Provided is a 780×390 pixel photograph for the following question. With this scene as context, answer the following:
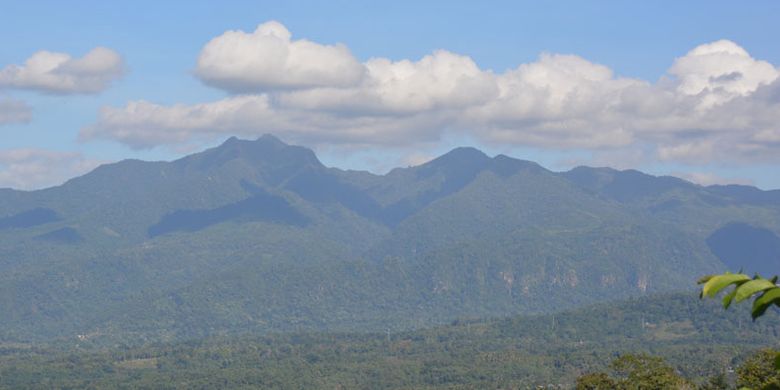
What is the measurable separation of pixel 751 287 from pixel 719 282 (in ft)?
0.97

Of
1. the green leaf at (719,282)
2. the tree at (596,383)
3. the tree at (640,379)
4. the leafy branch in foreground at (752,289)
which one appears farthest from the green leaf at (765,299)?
the tree at (596,383)

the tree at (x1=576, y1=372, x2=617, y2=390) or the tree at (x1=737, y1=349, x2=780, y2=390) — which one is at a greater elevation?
the tree at (x1=737, y1=349, x2=780, y2=390)

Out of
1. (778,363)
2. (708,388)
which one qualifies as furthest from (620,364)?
(778,363)

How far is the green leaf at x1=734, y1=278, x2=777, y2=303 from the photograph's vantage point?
26.8ft

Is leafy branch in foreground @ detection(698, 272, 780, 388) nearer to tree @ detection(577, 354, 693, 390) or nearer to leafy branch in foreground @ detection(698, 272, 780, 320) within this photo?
leafy branch in foreground @ detection(698, 272, 780, 320)

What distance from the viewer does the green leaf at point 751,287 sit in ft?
26.8

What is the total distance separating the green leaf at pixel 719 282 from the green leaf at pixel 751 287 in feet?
0.22

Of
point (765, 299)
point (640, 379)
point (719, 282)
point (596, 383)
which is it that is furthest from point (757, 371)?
point (765, 299)

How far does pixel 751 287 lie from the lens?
8180 millimetres

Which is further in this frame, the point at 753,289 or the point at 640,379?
the point at 640,379

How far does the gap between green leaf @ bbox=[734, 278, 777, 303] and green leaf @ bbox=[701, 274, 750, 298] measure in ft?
0.22

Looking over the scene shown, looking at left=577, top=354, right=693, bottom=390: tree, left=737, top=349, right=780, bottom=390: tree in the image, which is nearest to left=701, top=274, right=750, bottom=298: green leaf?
left=737, top=349, right=780, bottom=390: tree

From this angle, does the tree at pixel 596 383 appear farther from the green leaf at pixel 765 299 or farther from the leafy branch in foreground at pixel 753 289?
the green leaf at pixel 765 299

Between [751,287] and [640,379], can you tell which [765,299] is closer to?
[751,287]
